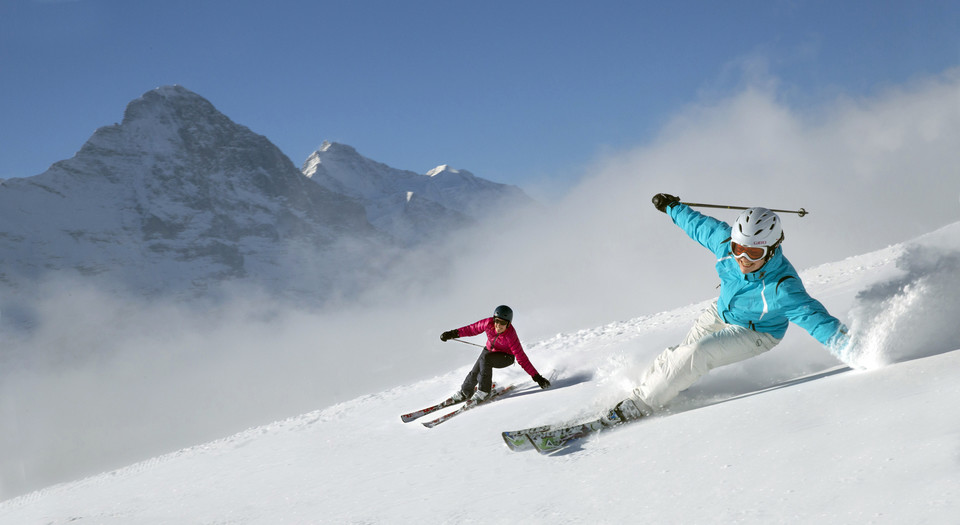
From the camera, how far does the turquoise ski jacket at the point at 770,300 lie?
13.8 feet

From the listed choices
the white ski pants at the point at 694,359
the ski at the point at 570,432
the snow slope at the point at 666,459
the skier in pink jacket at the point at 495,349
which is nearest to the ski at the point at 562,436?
the ski at the point at 570,432

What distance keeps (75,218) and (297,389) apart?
406 feet

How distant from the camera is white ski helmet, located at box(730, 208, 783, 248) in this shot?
169 inches

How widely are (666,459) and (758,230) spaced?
182 cm

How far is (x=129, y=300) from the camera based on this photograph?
601ft

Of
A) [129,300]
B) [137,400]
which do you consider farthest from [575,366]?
[129,300]

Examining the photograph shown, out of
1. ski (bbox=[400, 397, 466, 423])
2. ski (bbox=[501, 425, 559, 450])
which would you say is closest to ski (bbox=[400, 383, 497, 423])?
ski (bbox=[400, 397, 466, 423])

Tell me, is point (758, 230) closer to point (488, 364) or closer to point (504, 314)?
point (504, 314)

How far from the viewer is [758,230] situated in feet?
14.2

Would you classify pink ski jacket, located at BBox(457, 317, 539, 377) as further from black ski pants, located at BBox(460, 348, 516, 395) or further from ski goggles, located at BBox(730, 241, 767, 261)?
ski goggles, located at BBox(730, 241, 767, 261)

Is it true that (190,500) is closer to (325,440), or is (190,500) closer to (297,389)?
(325,440)

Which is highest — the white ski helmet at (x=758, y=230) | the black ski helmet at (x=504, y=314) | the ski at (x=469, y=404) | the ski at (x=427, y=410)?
the black ski helmet at (x=504, y=314)

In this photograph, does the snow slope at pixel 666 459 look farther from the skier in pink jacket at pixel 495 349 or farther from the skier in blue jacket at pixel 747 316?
the skier in pink jacket at pixel 495 349

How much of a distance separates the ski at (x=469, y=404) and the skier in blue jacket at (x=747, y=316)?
278 cm
